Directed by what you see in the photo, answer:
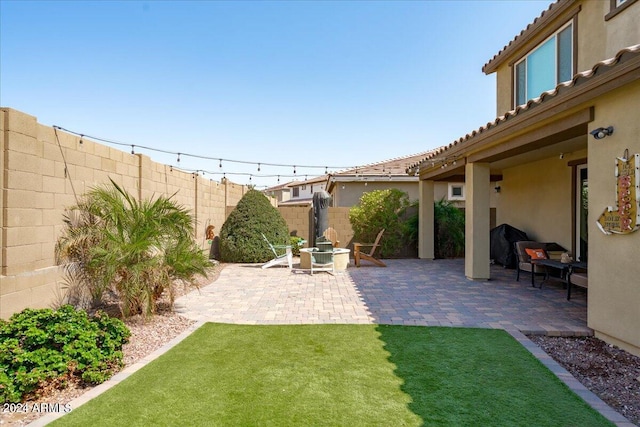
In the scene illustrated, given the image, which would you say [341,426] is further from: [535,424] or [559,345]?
[559,345]

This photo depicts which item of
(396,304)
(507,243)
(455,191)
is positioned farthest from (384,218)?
(396,304)

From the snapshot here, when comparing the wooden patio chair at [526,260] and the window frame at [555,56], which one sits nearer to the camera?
the window frame at [555,56]

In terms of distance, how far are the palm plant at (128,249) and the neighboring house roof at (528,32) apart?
943cm

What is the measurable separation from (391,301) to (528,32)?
775 cm

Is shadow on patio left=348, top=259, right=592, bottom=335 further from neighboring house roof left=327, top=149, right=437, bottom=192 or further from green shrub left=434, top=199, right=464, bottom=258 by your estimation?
neighboring house roof left=327, top=149, right=437, bottom=192

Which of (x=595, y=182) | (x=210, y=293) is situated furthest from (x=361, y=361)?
(x=210, y=293)

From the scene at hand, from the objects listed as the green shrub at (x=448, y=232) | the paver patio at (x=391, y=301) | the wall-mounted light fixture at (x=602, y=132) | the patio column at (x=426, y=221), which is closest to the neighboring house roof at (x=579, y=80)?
the wall-mounted light fixture at (x=602, y=132)

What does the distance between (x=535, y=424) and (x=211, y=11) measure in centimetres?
1187

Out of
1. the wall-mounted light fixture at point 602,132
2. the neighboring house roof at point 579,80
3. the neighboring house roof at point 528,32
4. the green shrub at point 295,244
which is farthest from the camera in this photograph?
the green shrub at point 295,244

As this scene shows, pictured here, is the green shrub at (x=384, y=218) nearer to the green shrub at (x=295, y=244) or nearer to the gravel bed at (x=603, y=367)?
the green shrub at (x=295, y=244)

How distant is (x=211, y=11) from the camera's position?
34.1ft

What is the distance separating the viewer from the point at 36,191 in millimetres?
5285

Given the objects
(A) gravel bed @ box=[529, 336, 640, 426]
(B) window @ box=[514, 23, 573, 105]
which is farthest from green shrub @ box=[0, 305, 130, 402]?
(B) window @ box=[514, 23, 573, 105]

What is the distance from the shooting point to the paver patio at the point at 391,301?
5914mm
